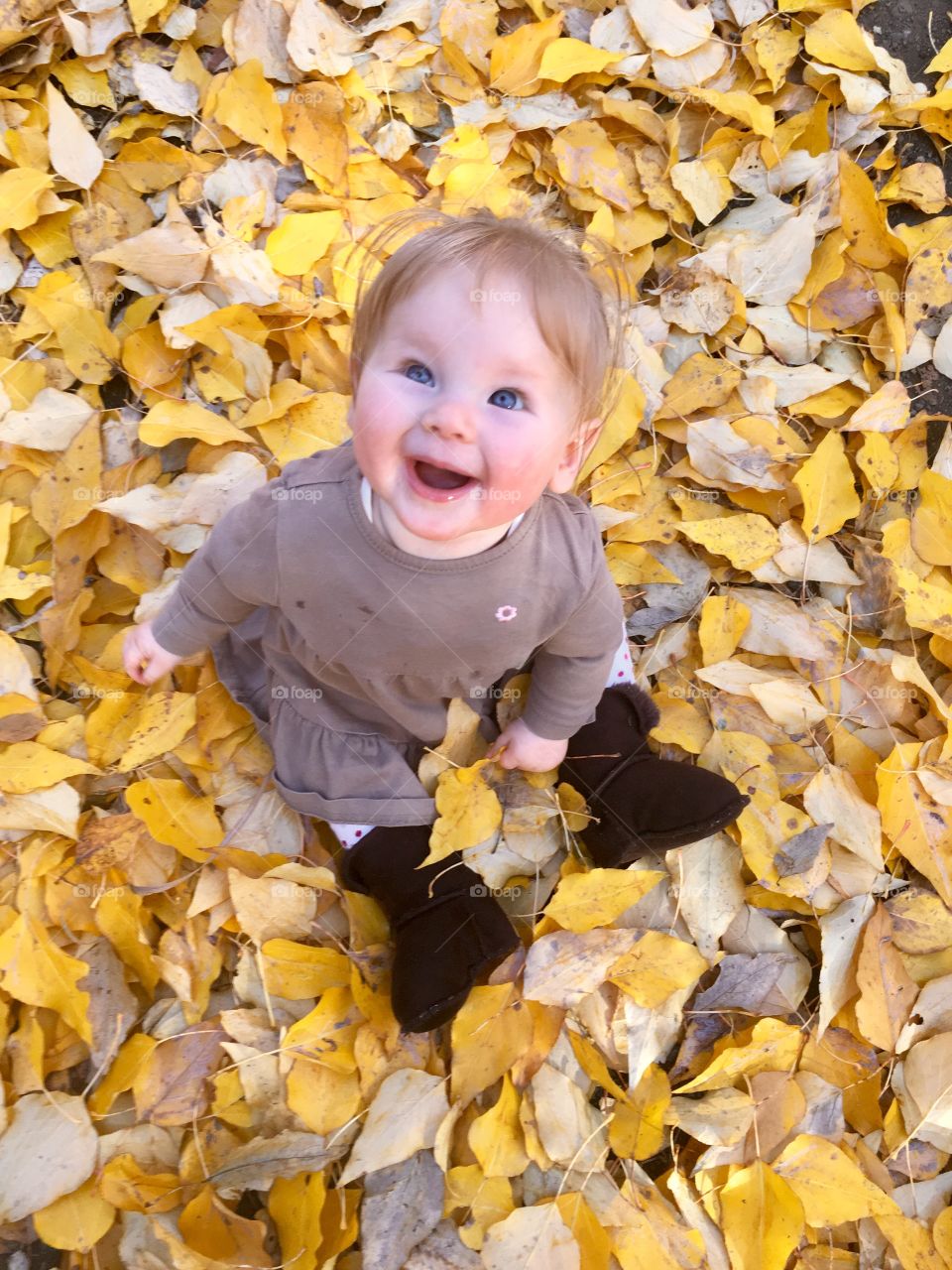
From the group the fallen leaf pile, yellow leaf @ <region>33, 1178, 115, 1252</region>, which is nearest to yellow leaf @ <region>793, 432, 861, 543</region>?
the fallen leaf pile

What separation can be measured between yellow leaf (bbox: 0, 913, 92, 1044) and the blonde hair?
2.27 ft

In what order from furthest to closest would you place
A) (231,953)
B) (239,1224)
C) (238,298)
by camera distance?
(238,298) < (231,953) < (239,1224)

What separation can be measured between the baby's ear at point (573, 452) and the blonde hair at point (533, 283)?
10mm

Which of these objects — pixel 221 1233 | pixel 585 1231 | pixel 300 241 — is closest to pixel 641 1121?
pixel 585 1231

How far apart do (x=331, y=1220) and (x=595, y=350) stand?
2.94 feet

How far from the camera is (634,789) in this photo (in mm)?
1139

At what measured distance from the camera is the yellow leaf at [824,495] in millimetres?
1281

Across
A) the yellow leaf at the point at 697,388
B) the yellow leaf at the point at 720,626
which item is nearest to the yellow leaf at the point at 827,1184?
the yellow leaf at the point at 720,626

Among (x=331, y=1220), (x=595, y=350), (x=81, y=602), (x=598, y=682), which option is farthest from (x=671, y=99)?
(x=331, y=1220)

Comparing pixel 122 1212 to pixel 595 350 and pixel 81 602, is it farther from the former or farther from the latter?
pixel 595 350

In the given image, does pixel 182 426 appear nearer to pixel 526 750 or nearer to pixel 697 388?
pixel 526 750

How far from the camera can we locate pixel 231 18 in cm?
135

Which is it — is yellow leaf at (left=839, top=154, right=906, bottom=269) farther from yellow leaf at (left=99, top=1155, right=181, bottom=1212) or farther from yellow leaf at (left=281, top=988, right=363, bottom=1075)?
yellow leaf at (left=99, top=1155, right=181, bottom=1212)

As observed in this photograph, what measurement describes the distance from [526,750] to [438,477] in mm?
428
